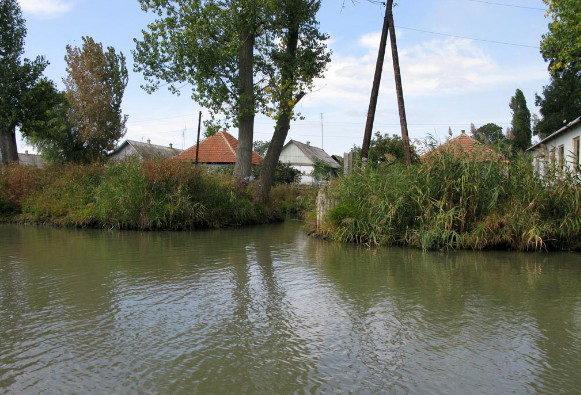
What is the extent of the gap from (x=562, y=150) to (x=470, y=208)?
14.5m

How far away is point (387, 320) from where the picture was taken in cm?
524

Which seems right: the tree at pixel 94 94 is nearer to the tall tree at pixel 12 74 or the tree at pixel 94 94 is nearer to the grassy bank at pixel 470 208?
the tall tree at pixel 12 74

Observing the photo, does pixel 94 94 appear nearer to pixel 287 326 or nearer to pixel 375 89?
pixel 375 89

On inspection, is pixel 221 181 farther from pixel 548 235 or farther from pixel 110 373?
pixel 110 373

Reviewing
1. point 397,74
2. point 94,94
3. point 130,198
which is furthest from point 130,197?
point 94,94

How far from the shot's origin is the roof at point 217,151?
150 feet

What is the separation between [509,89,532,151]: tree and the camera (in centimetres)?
4809

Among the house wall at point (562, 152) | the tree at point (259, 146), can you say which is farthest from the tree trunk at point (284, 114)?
the tree at point (259, 146)

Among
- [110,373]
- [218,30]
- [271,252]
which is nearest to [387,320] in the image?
[110,373]

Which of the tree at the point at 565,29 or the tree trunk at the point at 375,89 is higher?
the tree at the point at 565,29

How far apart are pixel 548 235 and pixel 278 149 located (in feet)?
43.5

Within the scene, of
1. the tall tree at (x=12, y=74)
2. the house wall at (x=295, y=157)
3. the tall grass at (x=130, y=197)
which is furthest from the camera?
the house wall at (x=295, y=157)

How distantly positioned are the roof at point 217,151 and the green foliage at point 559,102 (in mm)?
23618

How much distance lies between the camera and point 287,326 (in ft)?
16.4
